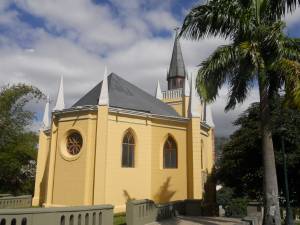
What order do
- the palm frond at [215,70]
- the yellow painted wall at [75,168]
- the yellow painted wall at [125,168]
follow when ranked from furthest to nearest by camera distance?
the yellow painted wall at [125,168] < the yellow painted wall at [75,168] < the palm frond at [215,70]

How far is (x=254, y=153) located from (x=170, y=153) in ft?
22.3

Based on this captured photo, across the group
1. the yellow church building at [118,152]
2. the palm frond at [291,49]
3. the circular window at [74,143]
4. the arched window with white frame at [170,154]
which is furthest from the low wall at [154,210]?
the palm frond at [291,49]

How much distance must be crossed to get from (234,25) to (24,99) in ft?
62.6

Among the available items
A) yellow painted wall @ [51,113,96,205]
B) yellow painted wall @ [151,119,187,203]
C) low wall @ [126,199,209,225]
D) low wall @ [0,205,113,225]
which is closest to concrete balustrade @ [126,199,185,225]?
low wall @ [126,199,209,225]

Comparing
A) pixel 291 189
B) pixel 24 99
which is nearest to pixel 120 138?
pixel 24 99

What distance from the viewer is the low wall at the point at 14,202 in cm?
2119

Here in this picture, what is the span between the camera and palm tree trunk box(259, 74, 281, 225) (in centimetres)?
1122

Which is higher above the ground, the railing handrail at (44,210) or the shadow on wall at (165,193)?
the shadow on wall at (165,193)

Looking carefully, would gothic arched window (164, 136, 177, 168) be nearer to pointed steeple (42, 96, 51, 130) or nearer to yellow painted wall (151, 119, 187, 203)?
yellow painted wall (151, 119, 187, 203)

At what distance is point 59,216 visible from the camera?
10.4m

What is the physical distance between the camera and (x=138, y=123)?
78.9ft

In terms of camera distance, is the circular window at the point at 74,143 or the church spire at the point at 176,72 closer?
the circular window at the point at 74,143

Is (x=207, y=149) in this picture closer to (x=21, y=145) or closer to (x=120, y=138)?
(x=120, y=138)

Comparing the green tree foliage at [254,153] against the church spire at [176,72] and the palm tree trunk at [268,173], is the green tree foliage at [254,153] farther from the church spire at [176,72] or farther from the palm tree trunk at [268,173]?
the church spire at [176,72]
